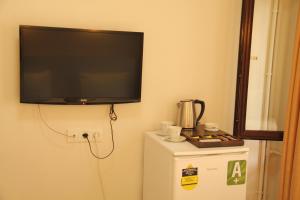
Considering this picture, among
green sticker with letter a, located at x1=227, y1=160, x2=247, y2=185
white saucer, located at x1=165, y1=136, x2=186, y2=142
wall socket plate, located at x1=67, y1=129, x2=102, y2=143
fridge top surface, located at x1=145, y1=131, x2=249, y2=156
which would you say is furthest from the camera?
wall socket plate, located at x1=67, y1=129, x2=102, y2=143

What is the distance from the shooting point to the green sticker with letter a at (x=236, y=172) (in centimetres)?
187

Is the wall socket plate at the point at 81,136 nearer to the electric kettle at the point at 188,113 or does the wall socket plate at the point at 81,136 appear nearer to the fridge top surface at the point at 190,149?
the fridge top surface at the point at 190,149

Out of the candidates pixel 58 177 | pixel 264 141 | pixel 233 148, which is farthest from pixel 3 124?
pixel 264 141

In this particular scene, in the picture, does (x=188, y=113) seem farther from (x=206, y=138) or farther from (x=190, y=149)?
(x=190, y=149)

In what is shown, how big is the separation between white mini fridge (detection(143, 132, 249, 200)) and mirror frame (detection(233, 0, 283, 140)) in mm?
437

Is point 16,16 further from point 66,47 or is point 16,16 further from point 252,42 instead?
point 252,42

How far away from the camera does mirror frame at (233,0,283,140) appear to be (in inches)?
86.3

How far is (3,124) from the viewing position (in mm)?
1990

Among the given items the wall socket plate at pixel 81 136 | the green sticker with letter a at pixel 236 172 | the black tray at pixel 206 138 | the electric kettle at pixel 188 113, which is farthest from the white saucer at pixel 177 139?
the wall socket plate at pixel 81 136

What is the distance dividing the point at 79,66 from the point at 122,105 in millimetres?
440

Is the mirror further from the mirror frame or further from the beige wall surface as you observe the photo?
the beige wall surface

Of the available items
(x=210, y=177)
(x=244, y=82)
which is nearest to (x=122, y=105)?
(x=210, y=177)

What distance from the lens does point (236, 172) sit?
1879 mm

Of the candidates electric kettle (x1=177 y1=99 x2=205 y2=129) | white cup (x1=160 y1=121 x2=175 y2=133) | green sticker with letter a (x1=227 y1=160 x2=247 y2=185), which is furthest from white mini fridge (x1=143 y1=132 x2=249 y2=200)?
electric kettle (x1=177 y1=99 x2=205 y2=129)
